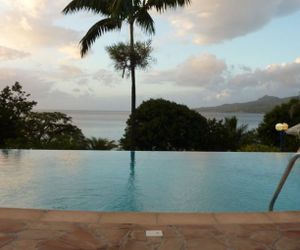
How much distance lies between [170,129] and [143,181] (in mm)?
7720

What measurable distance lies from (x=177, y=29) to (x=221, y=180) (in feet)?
30.1

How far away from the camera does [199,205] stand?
6473mm

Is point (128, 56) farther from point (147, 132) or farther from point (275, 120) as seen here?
point (275, 120)

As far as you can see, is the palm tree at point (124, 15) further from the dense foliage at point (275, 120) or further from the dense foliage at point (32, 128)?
the dense foliage at point (275, 120)

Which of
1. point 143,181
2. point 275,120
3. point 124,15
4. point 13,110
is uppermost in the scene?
point 124,15

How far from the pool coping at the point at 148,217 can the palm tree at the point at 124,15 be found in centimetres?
1016

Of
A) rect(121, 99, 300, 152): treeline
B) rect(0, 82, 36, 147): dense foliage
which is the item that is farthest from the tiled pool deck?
rect(0, 82, 36, 147): dense foliage

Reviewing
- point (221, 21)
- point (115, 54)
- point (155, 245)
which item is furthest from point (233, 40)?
point (155, 245)

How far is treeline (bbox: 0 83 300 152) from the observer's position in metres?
15.8

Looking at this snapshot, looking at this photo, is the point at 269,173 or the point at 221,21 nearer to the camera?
the point at 269,173

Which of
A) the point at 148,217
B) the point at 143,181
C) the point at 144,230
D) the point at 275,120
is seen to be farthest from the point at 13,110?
the point at 144,230

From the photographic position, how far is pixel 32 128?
61.7ft

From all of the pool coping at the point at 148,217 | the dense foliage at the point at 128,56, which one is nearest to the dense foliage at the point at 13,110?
the dense foliage at the point at 128,56

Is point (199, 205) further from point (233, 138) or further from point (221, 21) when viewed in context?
point (233, 138)
